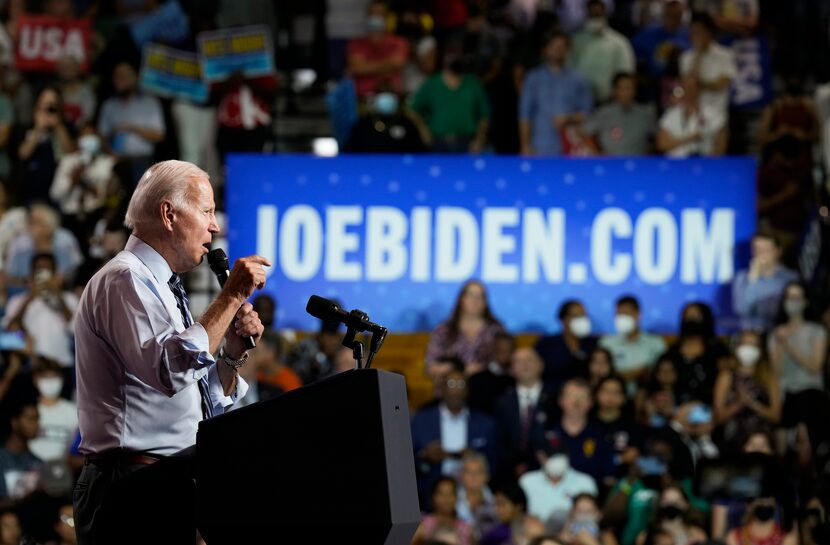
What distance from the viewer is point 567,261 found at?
9.15 m

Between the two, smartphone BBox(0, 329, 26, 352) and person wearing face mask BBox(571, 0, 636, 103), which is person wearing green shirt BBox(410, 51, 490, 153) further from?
smartphone BBox(0, 329, 26, 352)

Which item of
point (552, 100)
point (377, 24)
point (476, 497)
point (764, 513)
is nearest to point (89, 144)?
point (377, 24)

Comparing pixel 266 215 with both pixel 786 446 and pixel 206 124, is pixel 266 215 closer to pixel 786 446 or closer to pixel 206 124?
pixel 206 124

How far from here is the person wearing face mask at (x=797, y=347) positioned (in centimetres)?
857

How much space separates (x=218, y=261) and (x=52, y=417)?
5548 mm

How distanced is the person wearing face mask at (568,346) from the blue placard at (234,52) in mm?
2710

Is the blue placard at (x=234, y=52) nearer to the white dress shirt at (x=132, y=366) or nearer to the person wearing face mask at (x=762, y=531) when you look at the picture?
the person wearing face mask at (x=762, y=531)

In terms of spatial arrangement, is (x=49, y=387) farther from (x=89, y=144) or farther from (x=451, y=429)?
(x=451, y=429)

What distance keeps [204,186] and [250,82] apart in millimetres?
6852

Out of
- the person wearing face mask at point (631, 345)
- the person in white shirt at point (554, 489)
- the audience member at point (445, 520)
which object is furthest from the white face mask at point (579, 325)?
the audience member at point (445, 520)

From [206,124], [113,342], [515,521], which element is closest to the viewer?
[113,342]

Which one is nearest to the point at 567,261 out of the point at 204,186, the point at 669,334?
the point at 669,334

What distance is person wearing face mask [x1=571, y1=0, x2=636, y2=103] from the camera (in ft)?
32.0

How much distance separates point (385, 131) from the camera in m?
9.40
